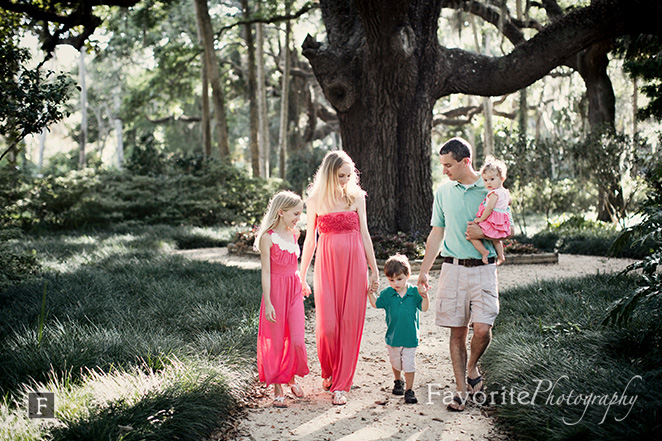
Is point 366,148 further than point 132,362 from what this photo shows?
Yes

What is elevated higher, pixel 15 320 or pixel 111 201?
pixel 111 201

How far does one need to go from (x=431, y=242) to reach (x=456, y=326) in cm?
63

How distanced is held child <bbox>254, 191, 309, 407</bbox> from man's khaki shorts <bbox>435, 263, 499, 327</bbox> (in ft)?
3.61

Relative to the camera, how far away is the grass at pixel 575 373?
2.85m

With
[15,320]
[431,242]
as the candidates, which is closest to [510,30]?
[431,242]

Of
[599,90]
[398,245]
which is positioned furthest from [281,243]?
[599,90]

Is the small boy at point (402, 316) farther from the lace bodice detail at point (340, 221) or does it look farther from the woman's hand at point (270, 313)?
the woman's hand at point (270, 313)

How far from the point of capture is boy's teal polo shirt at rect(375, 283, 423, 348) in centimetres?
390

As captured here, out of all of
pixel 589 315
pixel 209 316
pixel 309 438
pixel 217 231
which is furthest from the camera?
pixel 217 231

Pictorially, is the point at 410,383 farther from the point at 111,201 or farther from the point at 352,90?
the point at 111,201

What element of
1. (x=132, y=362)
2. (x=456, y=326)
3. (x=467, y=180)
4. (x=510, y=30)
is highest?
(x=510, y=30)

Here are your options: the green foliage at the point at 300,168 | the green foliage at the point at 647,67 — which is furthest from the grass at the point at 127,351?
the green foliage at the point at 300,168

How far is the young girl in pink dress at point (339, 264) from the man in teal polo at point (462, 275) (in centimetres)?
56

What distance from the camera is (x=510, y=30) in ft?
50.1
